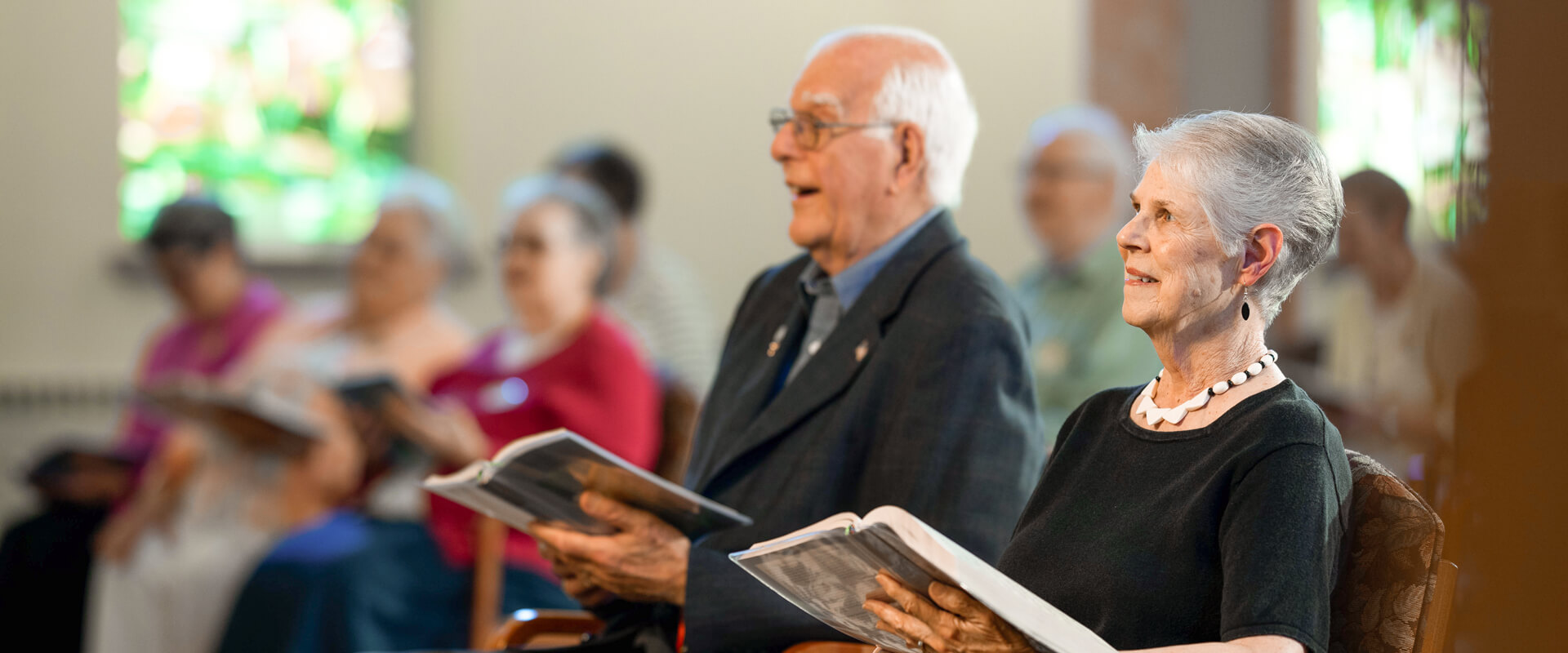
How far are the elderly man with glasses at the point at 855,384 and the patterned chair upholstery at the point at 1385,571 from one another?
1.95 ft

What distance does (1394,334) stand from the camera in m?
2.35

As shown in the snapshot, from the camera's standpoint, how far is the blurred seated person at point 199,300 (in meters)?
4.58

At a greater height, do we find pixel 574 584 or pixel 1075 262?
pixel 1075 262

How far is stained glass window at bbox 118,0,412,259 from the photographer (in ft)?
20.4

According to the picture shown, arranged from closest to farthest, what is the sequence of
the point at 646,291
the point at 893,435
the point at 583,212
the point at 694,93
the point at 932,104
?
the point at 893,435, the point at 932,104, the point at 583,212, the point at 646,291, the point at 694,93

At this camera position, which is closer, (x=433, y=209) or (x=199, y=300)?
(x=433, y=209)

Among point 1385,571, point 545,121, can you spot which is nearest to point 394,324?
point 545,121

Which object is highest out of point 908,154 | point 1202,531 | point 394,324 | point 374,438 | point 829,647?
point 908,154

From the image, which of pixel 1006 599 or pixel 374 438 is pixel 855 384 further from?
pixel 374 438

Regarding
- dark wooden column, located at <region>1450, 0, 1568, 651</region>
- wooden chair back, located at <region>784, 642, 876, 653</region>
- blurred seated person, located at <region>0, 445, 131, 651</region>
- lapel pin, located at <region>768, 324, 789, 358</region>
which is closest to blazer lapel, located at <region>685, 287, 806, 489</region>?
lapel pin, located at <region>768, 324, 789, 358</region>

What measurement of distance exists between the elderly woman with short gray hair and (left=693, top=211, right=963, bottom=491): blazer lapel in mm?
585

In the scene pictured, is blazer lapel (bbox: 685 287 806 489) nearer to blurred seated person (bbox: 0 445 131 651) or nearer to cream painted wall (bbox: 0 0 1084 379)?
blurred seated person (bbox: 0 445 131 651)

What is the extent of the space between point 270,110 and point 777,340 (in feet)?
16.2

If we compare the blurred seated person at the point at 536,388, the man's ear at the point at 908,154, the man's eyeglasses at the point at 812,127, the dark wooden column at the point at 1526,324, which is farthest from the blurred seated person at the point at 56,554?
the dark wooden column at the point at 1526,324
